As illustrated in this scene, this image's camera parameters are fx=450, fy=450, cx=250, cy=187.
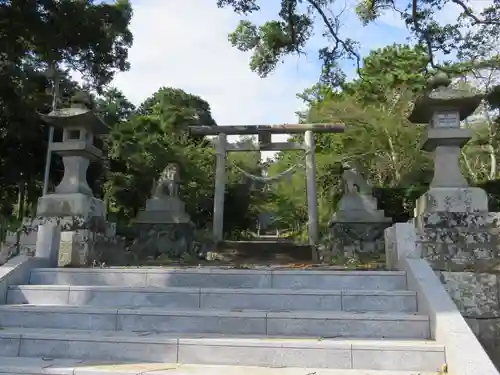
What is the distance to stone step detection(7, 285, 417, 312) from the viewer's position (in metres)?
3.79

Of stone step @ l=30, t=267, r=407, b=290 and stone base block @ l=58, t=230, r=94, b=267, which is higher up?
stone base block @ l=58, t=230, r=94, b=267

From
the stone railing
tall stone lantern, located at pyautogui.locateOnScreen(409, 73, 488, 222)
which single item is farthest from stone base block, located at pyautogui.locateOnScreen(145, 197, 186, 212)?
the stone railing

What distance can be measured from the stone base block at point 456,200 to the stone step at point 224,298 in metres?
1.57

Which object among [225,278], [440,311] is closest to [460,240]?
[440,311]

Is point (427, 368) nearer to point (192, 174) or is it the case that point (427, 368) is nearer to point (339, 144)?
point (192, 174)

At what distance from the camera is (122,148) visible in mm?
15781

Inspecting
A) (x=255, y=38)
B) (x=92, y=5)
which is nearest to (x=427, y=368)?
(x=255, y=38)

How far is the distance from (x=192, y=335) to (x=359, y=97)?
48.7ft

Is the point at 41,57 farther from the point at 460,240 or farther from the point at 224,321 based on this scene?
the point at 460,240

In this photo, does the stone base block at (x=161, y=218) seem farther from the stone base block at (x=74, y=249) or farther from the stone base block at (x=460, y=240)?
the stone base block at (x=460, y=240)

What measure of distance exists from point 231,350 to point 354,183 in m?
6.77

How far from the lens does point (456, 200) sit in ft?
16.4

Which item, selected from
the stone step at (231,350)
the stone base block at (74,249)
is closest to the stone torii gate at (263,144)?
the stone base block at (74,249)

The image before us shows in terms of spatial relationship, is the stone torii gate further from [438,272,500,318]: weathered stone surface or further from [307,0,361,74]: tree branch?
[438,272,500,318]: weathered stone surface
